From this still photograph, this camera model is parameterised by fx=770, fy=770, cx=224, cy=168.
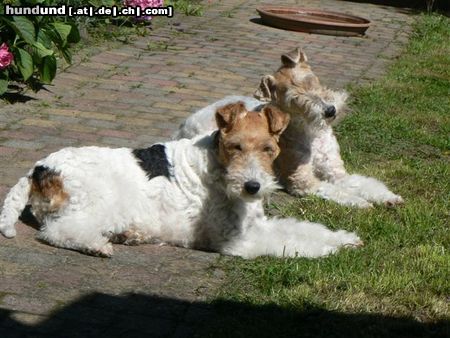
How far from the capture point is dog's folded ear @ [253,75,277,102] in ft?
21.4

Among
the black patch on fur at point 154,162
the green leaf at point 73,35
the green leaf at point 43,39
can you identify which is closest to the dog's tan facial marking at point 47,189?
the black patch on fur at point 154,162

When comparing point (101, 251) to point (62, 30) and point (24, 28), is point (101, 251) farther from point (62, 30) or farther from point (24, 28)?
point (62, 30)

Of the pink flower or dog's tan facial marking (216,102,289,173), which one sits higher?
dog's tan facial marking (216,102,289,173)

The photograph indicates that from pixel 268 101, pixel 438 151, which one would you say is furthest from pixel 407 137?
pixel 268 101

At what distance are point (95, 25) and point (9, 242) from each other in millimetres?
7478

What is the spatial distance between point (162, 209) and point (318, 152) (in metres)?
2.08

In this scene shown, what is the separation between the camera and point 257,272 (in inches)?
193

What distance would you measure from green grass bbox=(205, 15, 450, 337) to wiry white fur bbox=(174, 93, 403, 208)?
0.16 metres

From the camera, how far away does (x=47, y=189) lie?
495 centimetres

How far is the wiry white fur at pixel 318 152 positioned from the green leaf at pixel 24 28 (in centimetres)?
239

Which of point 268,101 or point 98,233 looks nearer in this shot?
point 98,233

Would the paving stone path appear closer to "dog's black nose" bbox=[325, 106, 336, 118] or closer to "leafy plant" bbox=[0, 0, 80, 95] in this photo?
"leafy plant" bbox=[0, 0, 80, 95]

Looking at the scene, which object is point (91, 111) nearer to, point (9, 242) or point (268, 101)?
point (268, 101)

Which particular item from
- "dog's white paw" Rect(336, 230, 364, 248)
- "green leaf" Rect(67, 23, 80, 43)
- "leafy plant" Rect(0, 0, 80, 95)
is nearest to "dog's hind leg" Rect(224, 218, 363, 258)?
"dog's white paw" Rect(336, 230, 364, 248)
